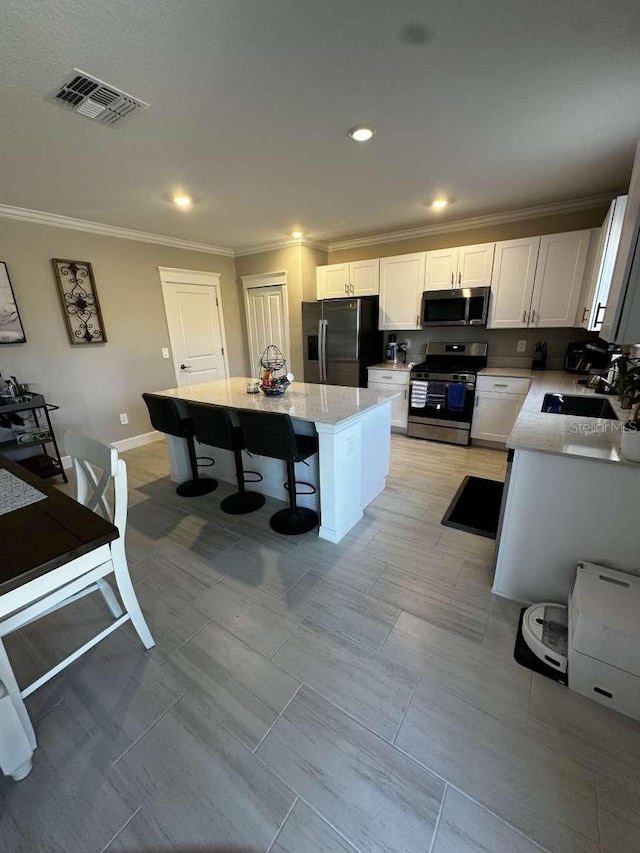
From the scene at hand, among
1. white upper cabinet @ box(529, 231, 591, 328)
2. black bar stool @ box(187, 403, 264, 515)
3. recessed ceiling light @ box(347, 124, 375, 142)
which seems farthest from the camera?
white upper cabinet @ box(529, 231, 591, 328)

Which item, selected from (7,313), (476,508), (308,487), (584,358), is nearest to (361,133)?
(308,487)

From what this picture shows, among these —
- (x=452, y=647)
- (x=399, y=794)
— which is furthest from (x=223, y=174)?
(x=399, y=794)

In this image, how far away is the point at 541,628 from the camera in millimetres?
1524

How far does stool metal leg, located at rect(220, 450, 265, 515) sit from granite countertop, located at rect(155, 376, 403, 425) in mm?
447

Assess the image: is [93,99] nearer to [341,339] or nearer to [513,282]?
[341,339]

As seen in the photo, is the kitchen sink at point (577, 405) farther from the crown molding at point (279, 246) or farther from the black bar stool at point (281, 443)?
the crown molding at point (279, 246)

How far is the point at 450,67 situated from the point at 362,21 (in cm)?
50

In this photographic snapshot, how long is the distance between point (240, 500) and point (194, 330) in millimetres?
3004

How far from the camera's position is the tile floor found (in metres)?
1.01

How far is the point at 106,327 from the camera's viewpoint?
3850 mm

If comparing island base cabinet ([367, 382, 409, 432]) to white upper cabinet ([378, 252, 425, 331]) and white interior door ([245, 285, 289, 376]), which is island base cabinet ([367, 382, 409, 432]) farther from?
white interior door ([245, 285, 289, 376])

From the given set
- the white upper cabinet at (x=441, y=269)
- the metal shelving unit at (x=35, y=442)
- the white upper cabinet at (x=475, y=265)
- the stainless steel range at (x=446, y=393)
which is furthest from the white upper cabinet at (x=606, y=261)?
the metal shelving unit at (x=35, y=442)

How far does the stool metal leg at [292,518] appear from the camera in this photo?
2424 millimetres
